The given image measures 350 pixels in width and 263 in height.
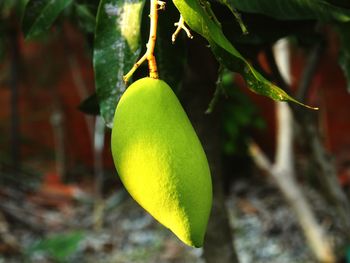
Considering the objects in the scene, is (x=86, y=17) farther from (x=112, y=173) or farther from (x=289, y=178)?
(x=112, y=173)

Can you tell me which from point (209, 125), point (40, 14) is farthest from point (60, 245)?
point (40, 14)

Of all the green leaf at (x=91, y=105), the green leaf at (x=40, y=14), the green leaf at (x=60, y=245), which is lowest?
the green leaf at (x=60, y=245)

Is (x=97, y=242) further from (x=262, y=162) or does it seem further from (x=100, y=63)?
(x=100, y=63)

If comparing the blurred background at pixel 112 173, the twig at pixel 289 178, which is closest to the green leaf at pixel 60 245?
the blurred background at pixel 112 173

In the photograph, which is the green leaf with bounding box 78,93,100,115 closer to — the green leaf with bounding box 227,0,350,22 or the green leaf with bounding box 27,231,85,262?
the green leaf with bounding box 227,0,350,22

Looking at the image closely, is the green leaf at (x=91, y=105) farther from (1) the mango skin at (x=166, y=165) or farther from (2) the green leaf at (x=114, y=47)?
(1) the mango skin at (x=166, y=165)
